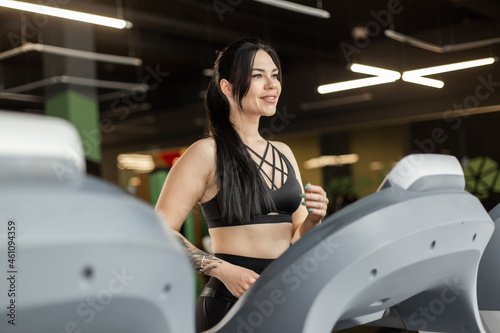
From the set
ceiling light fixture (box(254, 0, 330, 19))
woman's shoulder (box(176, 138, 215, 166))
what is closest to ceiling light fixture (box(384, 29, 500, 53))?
ceiling light fixture (box(254, 0, 330, 19))

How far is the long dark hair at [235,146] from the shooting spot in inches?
52.1

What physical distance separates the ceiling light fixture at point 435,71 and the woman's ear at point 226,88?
4.39 metres

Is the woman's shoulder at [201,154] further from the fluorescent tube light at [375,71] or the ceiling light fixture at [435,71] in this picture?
the fluorescent tube light at [375,71]

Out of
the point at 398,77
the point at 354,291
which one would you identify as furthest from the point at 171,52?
the point at 354,291

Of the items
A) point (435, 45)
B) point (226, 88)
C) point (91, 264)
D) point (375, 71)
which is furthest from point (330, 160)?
point (91, 264)

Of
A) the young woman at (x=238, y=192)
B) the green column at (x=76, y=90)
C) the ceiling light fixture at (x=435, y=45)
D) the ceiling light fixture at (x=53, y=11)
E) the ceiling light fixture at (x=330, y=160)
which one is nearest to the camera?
the young woman at (x=238, y=192)

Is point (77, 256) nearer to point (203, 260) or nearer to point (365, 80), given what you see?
point (203, 260)

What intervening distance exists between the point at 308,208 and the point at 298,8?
460 centimetres

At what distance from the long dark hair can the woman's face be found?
0.01 meters

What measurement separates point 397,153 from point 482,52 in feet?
4.80

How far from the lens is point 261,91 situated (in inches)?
57.7

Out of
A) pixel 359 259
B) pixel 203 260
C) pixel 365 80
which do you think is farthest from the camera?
pixel 365 80

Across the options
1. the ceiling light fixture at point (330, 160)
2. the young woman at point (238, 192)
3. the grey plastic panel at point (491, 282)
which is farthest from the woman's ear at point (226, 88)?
the ceiling light fixture at point (330, 160)

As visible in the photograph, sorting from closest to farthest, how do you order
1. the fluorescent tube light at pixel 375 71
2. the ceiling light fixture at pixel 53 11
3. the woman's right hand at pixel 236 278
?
the woman's right hand at pixel 236 278, the ceiling light fixture at pixel 53 11, the fluorescent tube light at pixel 375 71
